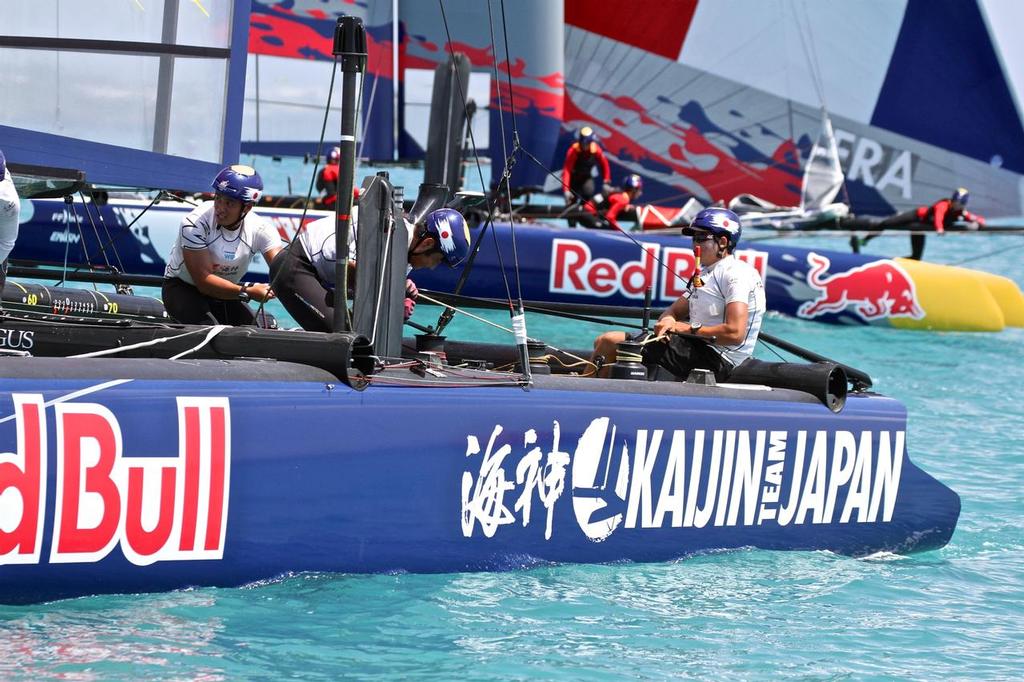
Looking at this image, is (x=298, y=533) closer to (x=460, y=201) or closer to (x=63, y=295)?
(x=460, y=201)

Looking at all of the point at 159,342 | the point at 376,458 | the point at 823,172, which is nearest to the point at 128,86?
the point at 159,342

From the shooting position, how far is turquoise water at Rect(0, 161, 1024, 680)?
3754mm

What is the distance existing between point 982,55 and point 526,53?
5552 mm

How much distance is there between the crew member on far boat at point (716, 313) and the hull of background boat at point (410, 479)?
423 millimetres

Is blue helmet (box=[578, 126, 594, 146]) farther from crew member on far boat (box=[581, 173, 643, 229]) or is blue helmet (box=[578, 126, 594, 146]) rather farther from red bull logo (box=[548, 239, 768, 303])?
red bull logo (box=[548, 239, 768, 303])

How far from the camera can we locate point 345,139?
14.5 ft

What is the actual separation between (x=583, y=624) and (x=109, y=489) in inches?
56.8

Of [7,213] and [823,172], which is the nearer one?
[7,213]

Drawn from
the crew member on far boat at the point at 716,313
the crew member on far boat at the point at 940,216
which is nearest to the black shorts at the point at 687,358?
the crew member on far boat at the point at 716,313

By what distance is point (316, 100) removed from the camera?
57.7 ft

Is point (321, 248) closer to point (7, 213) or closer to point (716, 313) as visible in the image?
point (7, 213)

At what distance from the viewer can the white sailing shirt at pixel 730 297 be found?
5703 millimetres

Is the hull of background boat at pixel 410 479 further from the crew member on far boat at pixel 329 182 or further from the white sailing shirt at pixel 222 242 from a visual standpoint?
the crew member on far boat at pixel 329 182

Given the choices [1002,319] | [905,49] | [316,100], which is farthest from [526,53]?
[1002,319]
